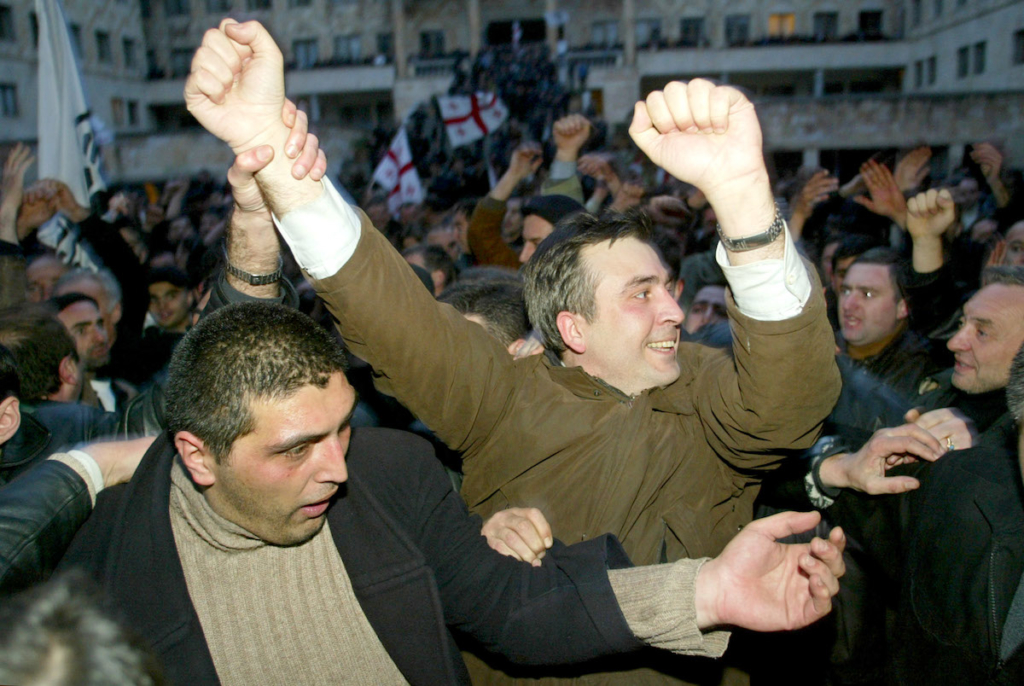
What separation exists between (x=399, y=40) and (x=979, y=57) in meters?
26.3

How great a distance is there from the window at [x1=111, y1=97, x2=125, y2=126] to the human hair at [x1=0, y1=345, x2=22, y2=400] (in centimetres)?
4385

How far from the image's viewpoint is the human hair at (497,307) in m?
2.91

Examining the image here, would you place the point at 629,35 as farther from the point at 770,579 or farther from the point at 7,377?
the point at 770,579

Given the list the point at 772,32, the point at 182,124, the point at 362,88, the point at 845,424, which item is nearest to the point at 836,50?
the point at 772,32

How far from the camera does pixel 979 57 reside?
33656 millimetres

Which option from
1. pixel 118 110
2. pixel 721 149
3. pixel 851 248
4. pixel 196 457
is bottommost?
pixel 851 248

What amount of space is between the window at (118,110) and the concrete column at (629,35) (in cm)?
2519

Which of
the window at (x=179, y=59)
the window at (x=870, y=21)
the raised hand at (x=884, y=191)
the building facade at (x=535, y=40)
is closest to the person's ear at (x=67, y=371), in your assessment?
the raised hand at (x=884, y=191)

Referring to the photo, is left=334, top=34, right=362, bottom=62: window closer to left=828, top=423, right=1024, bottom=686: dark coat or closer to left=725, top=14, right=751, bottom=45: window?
left=725, top=14, right=751, bottom=45: window

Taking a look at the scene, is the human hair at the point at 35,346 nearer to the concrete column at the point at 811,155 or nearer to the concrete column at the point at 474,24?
the concrete column at the point at 811,155

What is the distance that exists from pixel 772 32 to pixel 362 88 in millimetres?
21201

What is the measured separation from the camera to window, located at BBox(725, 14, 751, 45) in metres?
41.9

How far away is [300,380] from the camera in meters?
1.73

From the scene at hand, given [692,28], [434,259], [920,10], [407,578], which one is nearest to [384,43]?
[692,28]
